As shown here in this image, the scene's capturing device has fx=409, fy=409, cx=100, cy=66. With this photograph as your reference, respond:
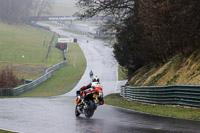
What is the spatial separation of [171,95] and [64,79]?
4366 centimetres

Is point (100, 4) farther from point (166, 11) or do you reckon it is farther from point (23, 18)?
point (23, 18)

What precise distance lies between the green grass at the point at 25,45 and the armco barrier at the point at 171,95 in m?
55.7

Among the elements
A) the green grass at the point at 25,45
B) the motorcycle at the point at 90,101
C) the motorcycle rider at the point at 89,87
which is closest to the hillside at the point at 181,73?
the motorcycle rider at the point at 89,87

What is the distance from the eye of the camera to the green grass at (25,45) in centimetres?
8112

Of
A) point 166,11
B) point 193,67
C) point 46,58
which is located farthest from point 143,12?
point 46,58

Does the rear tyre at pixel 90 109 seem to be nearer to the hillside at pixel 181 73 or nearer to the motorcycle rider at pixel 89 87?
the motorcycle rider at pixel 89 87

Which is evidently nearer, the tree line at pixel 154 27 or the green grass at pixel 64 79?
the tree line at pixel 154 27

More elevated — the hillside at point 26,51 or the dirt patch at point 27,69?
the hillside at point 26,51

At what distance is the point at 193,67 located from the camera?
807 inches

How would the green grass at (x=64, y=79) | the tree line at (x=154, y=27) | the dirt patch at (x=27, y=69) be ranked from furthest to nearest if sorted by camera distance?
the dirt patch at (x=27, y=69)
the green grass at (x=64, y=79)
the tree line at (x=154, y=27)

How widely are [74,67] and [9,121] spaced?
63.4 meters

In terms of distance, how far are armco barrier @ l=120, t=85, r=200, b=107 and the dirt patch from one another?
3924cm

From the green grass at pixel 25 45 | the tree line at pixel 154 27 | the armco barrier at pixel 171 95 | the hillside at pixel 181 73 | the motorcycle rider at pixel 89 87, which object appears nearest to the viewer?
the motorcycle rider at pixel 89 87

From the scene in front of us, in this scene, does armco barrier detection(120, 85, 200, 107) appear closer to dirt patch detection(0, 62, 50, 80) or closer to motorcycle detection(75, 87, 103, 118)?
motorcycle detection(75, 87, 103, 118)
